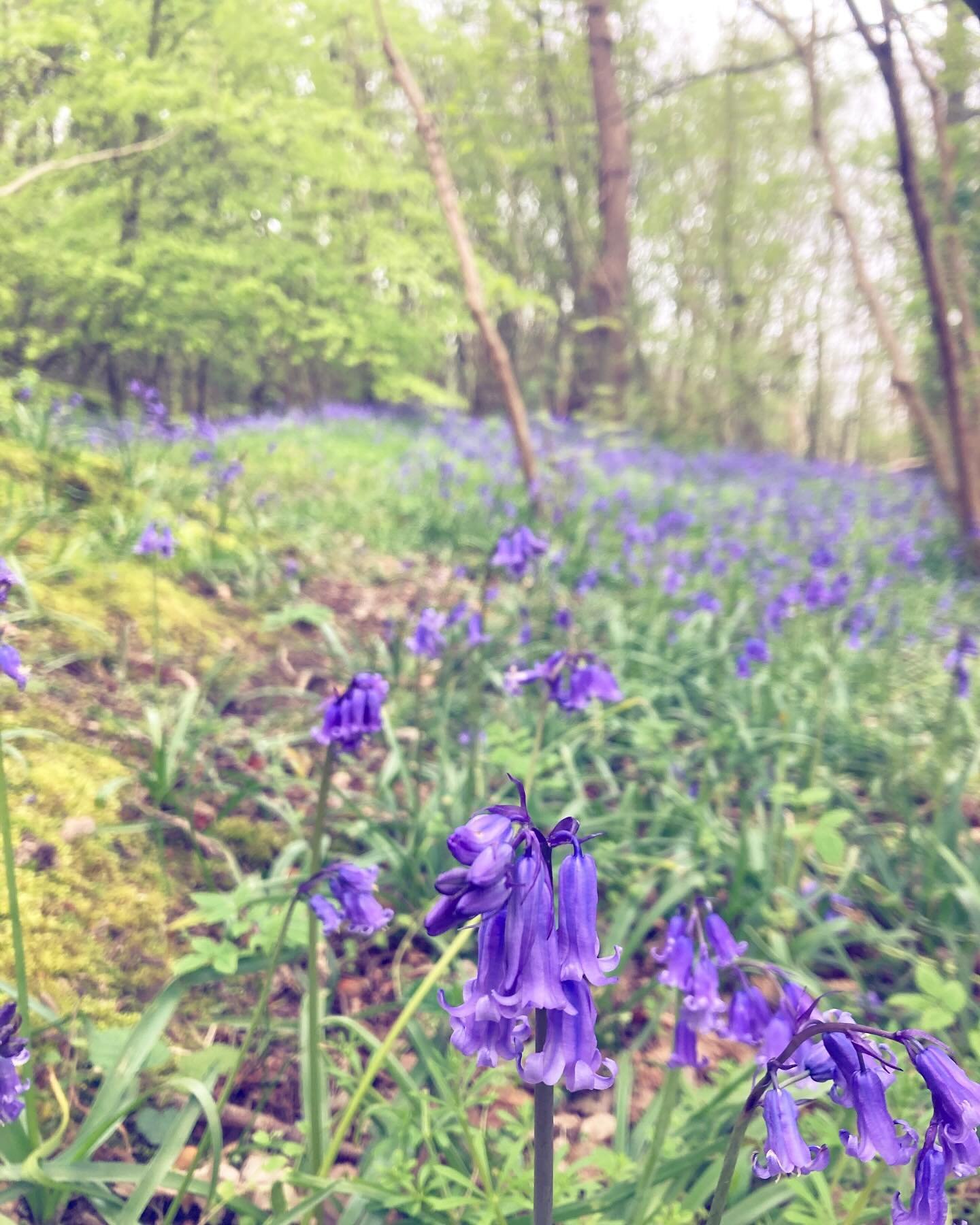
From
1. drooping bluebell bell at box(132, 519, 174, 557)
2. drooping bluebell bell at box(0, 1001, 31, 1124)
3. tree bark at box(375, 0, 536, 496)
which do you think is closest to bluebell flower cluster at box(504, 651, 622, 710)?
drooping bluebell bell at box(0, 1001, 31, 1124)

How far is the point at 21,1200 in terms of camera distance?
1423 millimetres

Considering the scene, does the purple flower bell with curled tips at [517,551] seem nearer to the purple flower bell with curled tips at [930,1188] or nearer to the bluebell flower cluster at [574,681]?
the bluebell flower cluster at [574,681]

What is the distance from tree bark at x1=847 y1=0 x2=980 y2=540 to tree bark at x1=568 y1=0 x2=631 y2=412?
4.55 m

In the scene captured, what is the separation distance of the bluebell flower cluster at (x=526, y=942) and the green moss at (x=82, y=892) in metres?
1.43

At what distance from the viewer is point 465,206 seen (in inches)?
519

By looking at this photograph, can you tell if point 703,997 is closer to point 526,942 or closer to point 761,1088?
point 761,1088

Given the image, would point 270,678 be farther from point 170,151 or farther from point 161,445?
point 170,151

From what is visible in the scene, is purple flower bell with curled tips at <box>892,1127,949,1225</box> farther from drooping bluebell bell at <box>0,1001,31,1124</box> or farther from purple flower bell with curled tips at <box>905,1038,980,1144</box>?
drooping bluebell bell at <box>0,1001,31,1124</box>

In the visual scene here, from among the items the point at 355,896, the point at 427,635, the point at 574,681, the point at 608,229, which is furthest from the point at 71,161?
the point at 608,229

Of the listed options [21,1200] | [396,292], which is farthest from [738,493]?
[21,1200]

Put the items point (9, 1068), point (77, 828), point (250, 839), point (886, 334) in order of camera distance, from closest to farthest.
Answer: point (9, 1068)
point (77, 828)
point (250, 839)
point (886, 334)

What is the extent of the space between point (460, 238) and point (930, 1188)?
5.90m

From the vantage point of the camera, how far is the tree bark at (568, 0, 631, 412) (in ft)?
33.9

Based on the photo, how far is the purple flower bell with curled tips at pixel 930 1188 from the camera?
833 millimetres
